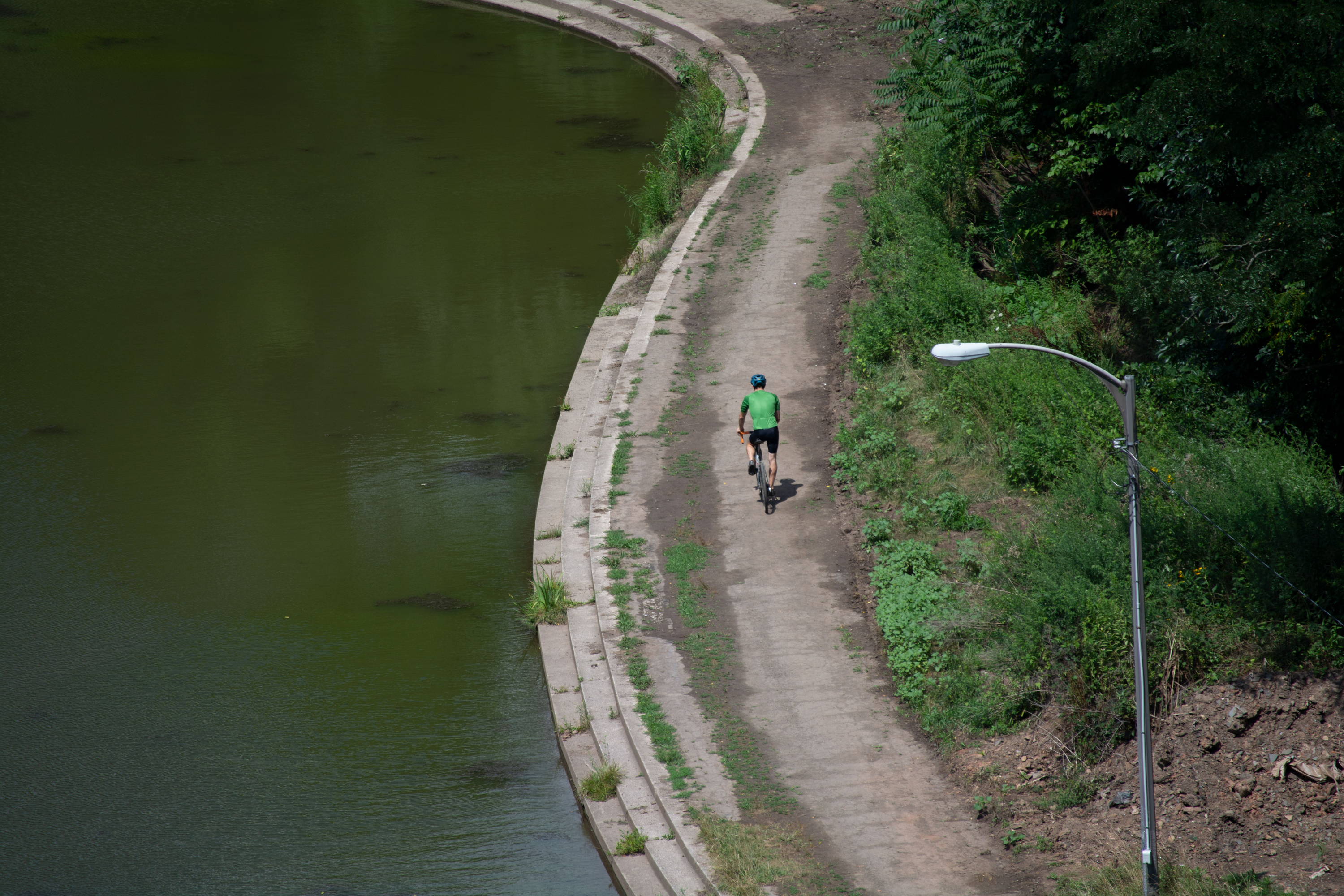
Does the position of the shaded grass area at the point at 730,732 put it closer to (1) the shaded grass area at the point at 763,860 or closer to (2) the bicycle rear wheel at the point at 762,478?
(1) the shaded grass area at the point at 763,860

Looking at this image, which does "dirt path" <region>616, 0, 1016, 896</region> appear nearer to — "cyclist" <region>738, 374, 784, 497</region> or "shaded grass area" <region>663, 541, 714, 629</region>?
"shaded grass area" <region>663, 541, 714, 629</region>

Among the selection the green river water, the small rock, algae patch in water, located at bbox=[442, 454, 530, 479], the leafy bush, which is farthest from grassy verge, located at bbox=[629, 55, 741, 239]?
the small rock

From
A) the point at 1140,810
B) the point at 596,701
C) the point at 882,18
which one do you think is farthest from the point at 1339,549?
the point at 882,18

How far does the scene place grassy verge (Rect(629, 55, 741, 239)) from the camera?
76.6ft

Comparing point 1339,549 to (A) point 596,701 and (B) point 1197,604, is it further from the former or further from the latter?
(A) point 596,701

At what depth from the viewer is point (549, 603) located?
13734 mm

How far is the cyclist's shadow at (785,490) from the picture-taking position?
1499 cm

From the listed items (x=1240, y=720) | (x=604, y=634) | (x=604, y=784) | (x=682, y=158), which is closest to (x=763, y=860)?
(x=604, y=784)

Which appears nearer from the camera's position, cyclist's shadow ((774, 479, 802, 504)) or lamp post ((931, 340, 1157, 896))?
lamp post ((931, 340, 1157, 896))

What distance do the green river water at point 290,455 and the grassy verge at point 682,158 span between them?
910 millimetres

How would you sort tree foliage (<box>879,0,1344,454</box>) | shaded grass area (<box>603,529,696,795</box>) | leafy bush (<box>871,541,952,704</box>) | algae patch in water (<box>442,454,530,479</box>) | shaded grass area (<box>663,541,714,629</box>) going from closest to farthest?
tree foliage (<box>879,0,1344,454</box>)
shaded grass area (<box>603,529,696,795</box>)
leafy bush (<box>871,541,952,704</box>)
shaded grass area (<box>663,541,714,629</box>)
algae patch in water (<box>442,454,530,479</box>)

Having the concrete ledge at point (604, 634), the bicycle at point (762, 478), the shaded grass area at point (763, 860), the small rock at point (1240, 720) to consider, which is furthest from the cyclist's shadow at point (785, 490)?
the small rock at point (1240, 720)

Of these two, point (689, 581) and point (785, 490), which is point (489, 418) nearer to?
point (785, 490)

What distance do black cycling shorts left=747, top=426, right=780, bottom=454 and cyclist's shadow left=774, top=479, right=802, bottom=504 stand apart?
0.58 m
